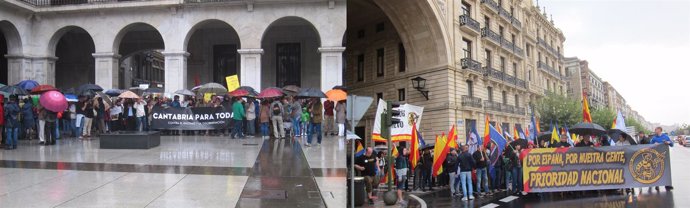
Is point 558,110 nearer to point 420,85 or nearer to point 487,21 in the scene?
point 487,21

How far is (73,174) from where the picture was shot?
7.50m

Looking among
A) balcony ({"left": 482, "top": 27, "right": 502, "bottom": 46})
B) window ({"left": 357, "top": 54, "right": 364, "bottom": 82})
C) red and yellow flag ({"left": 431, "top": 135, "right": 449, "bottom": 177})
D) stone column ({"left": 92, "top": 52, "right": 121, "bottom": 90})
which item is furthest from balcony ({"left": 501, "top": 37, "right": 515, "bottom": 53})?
stone column ({"left": 92, "top": 52, "right": 121, "bottom": 90})

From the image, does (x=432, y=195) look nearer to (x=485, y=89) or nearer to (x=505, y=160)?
(x=505, y=160)

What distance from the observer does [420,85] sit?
1708cm

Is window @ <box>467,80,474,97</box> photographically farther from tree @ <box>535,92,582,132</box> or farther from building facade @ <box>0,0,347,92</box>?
building facade @ <box>0,0,347,92</box>

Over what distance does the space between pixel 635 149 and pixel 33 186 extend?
13.3m

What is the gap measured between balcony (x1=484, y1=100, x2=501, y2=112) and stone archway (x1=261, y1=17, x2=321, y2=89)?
10738 mm

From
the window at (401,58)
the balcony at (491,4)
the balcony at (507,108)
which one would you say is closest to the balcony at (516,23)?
the balcony at (491,4)

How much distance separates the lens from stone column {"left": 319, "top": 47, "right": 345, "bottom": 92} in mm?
21359

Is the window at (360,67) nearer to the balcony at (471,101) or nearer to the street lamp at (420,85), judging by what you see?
the street lamp at (420,85)

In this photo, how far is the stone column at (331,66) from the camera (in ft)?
70.1

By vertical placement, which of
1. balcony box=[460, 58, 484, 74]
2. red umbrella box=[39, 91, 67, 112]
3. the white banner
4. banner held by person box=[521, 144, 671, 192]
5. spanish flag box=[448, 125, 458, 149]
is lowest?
banner held by person box=[521, 144, 671, 192]

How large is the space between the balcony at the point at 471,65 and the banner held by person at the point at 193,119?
9.21m

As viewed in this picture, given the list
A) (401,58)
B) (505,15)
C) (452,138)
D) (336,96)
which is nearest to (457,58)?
(401,58)
